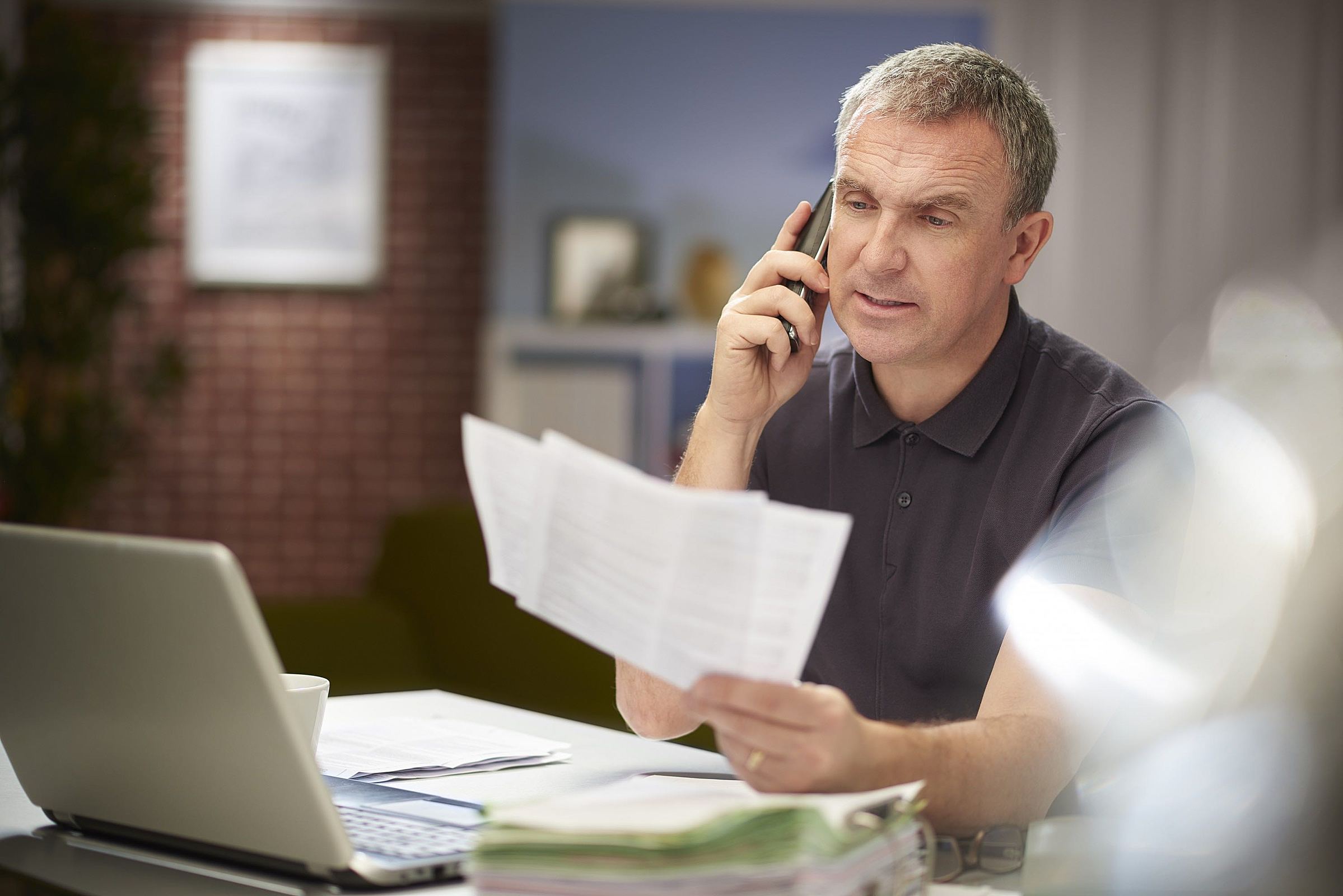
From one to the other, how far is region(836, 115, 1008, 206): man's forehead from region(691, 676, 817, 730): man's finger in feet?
2.48

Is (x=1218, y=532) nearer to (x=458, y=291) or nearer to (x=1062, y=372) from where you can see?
(x=1062, y=372)

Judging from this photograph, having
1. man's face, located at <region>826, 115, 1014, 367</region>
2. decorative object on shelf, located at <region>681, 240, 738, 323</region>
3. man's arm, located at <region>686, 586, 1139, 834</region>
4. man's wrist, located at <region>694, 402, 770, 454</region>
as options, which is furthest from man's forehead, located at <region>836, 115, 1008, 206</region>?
decorative object on shelf, located at <region>681, 240, 738, 323</region>

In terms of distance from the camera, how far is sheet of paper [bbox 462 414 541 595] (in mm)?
828

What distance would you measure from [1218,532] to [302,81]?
366 centimetres

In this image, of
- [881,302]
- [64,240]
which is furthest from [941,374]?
[64,240]

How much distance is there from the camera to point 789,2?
4.69 metres

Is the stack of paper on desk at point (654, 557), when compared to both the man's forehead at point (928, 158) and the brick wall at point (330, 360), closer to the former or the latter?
the man's forehead at point (928, 158)

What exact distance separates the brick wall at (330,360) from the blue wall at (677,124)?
0.46 meters

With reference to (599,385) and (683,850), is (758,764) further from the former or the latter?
(599,385)

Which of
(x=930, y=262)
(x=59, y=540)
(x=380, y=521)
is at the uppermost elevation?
(x=930, y=262)

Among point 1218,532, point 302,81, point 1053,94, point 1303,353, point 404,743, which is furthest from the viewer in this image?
point 302,81

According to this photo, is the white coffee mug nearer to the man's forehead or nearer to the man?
the man

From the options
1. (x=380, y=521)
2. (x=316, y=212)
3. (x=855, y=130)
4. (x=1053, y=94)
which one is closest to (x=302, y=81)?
(x=316, y=212)

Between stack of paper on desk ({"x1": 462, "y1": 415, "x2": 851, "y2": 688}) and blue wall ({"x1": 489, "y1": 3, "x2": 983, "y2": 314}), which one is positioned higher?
blue wall ({"x1": 489, "y1": 3, "x2": 983, "y2": 314})
